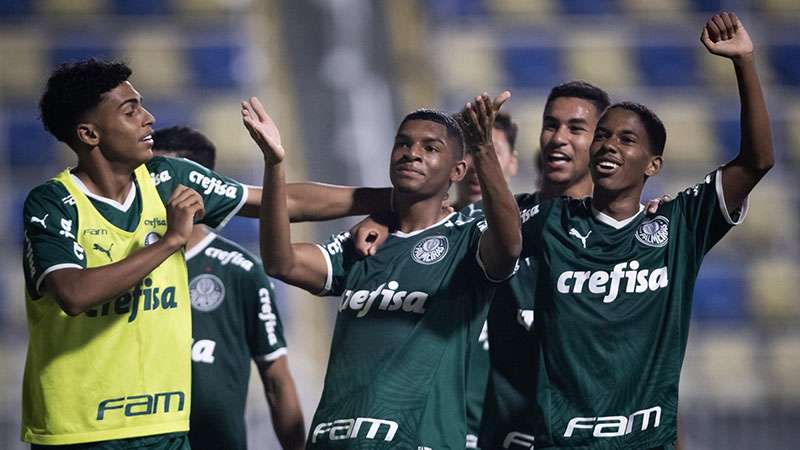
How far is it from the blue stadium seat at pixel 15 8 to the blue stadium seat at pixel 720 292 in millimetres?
7771

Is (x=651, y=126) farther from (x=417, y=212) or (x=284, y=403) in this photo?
(x=284, y=403)

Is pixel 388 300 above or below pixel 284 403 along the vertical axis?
above

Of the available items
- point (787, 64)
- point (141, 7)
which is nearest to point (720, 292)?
point (787, 64)

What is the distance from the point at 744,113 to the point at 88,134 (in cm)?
230

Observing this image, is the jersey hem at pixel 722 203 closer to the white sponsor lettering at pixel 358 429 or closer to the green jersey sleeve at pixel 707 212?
the green jersey sleeve at pixel 707 212

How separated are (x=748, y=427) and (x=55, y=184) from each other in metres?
6.18

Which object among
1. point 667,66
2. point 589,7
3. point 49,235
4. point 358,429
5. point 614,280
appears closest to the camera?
point 49,235

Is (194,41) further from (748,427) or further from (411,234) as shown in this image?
(411,234)

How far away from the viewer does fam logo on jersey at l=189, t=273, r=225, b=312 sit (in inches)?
214

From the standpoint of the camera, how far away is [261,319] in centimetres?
549

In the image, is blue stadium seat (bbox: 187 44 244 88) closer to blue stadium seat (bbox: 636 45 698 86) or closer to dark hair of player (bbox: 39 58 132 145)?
blue stadium seat (bbox: 636 45 698 86)

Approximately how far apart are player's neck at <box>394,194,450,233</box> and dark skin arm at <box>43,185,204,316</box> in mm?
975

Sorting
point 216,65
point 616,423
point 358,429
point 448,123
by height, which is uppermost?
point 216,65

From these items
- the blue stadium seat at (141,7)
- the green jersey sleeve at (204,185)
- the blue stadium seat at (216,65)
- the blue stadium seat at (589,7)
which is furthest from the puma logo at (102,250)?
the blue stadium seat at (589,7)
